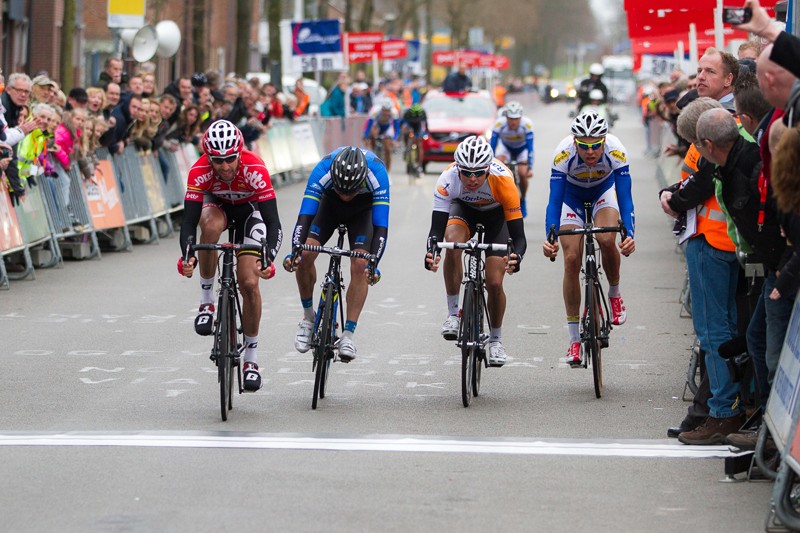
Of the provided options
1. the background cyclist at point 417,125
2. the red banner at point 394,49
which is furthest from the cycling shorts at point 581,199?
the red banner at point 394,49

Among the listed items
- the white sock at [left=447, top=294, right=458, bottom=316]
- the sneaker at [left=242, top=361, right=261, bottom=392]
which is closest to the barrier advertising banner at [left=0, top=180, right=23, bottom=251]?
the white sock at [left=447, top=294, right=458, bottom=316]

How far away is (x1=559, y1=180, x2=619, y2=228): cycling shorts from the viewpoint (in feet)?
35.8

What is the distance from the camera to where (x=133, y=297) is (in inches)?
596

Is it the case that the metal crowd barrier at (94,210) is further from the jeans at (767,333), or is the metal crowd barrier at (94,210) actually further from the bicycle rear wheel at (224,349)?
the jeans at (767,333)

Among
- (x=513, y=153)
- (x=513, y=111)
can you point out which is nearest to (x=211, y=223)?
(x=513, y=111)

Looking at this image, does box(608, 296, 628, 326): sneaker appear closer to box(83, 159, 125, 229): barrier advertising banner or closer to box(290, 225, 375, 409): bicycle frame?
box(290, 225, 375, 409): bicycle frame

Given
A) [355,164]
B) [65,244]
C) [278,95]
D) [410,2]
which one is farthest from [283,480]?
[410,2]

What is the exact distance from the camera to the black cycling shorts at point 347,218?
33.7 feet

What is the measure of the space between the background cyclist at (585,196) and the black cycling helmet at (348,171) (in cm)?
142

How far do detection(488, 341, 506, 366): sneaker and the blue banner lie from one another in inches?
1116

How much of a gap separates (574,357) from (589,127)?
1560 millimetres

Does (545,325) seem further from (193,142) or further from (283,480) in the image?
(193,142)

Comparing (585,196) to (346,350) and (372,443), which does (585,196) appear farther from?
(372,443)

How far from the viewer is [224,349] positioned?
9.12m
